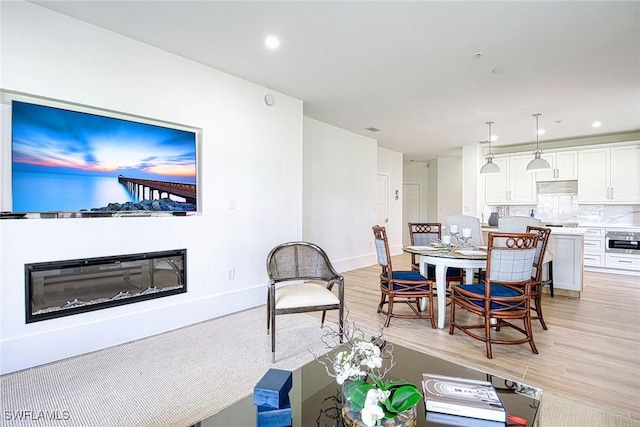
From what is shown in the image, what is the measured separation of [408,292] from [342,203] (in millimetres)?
3023

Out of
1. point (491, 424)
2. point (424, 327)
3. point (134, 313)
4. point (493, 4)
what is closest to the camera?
point (491, 424)

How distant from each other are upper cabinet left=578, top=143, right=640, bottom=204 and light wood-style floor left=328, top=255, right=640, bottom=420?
98.9 inches

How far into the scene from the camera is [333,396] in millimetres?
1489

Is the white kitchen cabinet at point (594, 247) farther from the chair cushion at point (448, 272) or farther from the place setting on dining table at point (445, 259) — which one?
the place setting on dining table at point (445, 259)

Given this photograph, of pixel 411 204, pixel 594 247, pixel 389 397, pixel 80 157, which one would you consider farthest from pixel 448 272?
pixel 411 204

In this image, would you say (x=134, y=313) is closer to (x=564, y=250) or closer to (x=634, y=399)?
(x=634, y=399)

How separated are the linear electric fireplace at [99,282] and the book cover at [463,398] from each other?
2.61 m

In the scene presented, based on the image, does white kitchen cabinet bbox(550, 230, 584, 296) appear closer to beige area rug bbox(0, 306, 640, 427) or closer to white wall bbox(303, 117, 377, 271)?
beige area rug bbox(0, 306, 640, 427)

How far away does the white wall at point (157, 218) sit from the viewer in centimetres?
232

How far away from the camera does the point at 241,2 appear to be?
2.33m

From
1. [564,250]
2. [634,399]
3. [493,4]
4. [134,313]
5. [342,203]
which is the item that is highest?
[493,4]

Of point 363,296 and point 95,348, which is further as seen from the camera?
point 363,296

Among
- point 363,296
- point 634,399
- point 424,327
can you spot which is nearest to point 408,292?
point 424,327

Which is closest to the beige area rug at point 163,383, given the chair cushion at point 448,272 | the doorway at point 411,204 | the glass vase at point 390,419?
the glass vase at point 390,419
